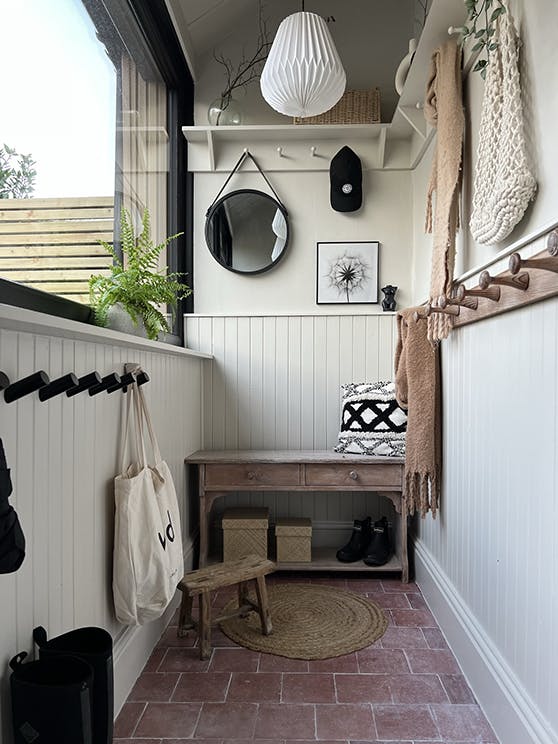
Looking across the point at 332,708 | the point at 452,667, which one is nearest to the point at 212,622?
the point at 332,708

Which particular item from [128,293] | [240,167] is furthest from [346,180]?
[128,293]

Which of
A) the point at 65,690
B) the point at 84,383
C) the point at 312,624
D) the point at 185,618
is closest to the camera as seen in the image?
the point at 65,690

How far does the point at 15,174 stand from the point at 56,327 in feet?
1.79

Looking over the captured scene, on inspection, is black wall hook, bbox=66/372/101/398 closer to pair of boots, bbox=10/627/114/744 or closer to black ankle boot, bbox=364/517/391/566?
pair of boots, bbox=10/627/114/744

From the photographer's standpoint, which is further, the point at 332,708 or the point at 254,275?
the point at 254,275

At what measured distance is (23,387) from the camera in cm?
108

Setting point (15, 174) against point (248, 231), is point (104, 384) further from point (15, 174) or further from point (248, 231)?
point (248, 231)

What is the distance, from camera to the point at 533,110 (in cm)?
143

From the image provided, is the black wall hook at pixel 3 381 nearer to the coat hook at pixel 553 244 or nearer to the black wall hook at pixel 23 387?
the black wall hook at pixel 23 387

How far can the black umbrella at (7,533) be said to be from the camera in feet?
3.11

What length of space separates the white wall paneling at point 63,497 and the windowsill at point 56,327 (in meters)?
0.02

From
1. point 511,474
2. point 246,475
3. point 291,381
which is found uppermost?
point 291,381

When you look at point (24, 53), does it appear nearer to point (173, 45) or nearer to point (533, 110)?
point (533, 110)

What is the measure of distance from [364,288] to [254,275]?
2.03 feet
